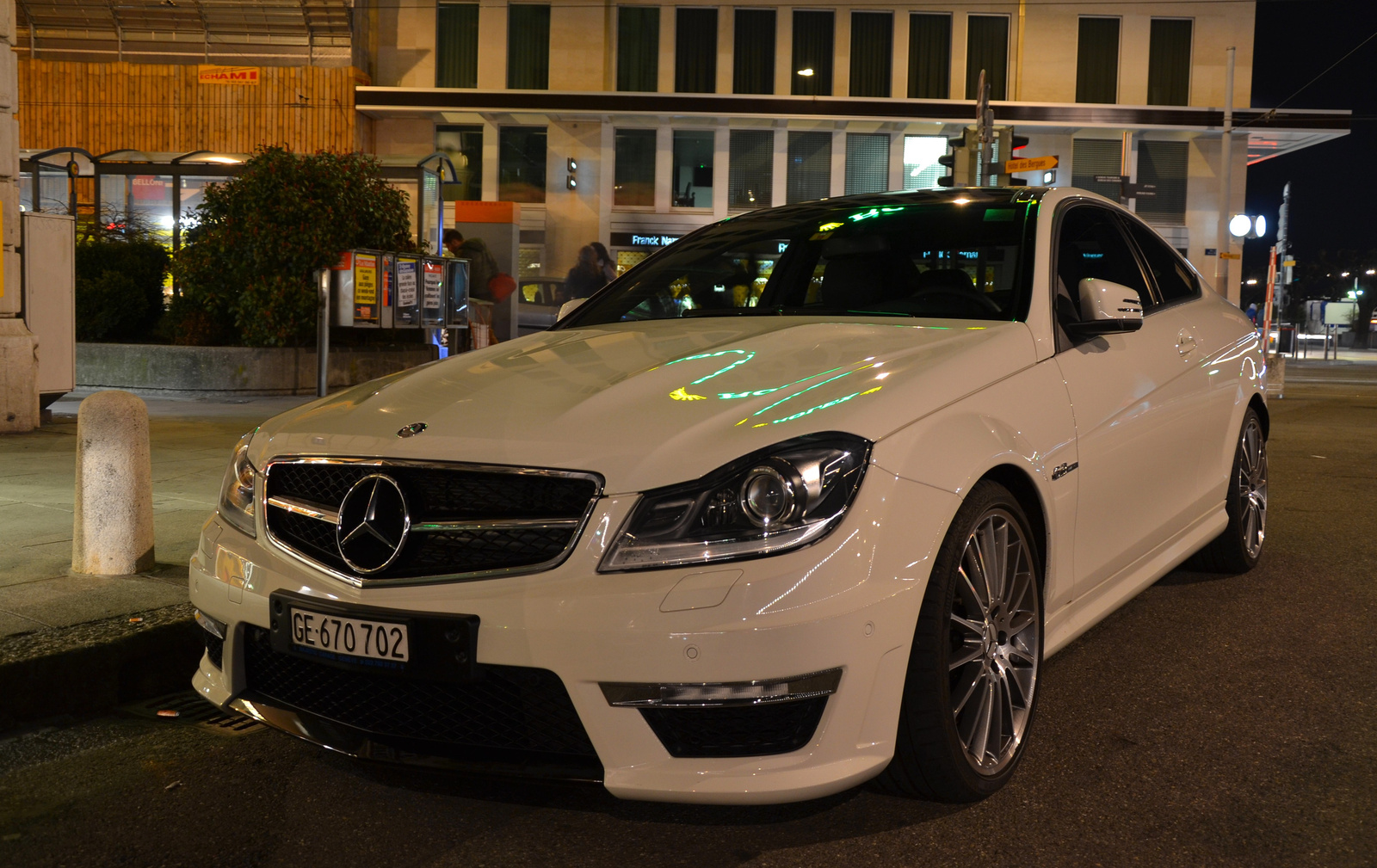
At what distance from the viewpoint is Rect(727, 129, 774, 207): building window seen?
106 feet

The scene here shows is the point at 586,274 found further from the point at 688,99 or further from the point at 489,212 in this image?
the point at 688,99

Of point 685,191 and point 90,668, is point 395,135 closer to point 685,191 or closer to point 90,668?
point 685,191

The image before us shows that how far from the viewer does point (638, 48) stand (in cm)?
3175

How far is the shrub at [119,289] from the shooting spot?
14406 mm

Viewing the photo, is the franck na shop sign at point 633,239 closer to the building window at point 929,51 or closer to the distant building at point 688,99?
the distant building at point 688,99

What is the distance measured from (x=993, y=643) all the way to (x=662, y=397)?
1008 millimetres

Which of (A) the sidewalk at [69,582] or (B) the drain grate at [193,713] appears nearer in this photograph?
(B) the drain grate at [193,713]

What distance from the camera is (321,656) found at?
9.06 feet

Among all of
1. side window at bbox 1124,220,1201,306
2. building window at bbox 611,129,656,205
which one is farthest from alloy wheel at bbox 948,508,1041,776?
building window at bbox 611,129,656,205

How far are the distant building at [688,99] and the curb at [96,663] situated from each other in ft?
91.4

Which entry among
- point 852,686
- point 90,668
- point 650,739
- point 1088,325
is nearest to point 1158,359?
point 1088,325

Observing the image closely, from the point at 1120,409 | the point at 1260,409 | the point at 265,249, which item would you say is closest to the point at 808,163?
the point at 265,249

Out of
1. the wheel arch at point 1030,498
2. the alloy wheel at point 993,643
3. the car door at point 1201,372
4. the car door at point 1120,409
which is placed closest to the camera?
the alloy wheel at point 993,643

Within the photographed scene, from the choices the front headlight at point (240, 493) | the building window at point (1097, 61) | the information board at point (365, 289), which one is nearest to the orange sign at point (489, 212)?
the information board at point (365, 289)
